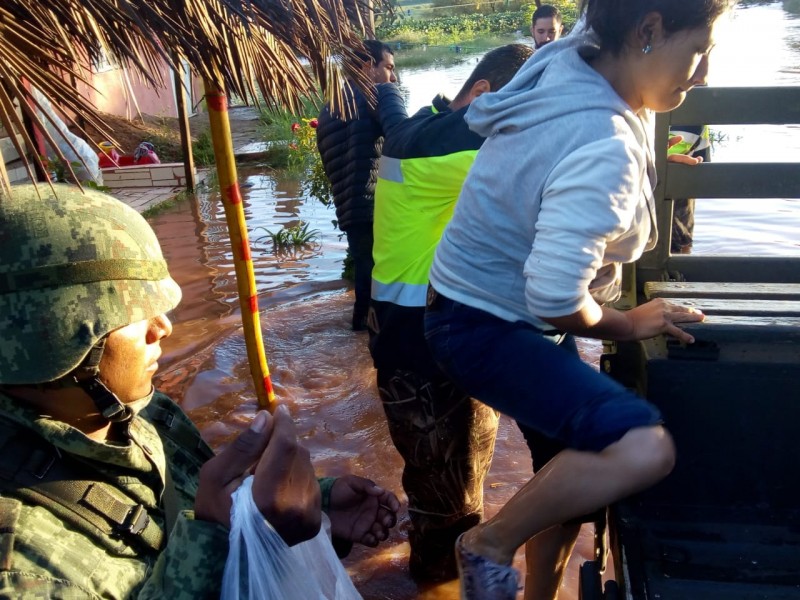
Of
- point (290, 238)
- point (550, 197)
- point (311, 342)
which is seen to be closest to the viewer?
point (550, 197)

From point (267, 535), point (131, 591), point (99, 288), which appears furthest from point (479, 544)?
point (99, 288)

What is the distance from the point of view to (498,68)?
2.73 metres

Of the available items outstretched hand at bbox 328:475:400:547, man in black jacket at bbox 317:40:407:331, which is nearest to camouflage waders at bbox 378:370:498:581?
outstretched hand at bbox 328:475:400:547

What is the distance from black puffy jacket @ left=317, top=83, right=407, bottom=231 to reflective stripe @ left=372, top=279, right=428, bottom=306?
1972 millimetres

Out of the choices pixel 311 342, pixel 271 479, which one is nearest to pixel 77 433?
pixel 271 479

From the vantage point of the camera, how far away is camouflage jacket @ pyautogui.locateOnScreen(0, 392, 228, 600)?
1.20m

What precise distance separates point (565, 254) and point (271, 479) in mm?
732

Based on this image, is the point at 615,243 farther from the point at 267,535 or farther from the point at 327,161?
the point at 327,161

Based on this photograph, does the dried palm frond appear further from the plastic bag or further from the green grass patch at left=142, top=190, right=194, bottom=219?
the green grass patch at left=142, top=190, right=194, bottom=219

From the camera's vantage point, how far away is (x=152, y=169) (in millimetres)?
10078

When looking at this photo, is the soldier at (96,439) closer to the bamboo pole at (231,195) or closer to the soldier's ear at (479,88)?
the soldier's ear at (479,88)

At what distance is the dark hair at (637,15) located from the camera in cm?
160

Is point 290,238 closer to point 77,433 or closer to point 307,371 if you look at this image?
point 307,371

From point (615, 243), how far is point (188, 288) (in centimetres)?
506
